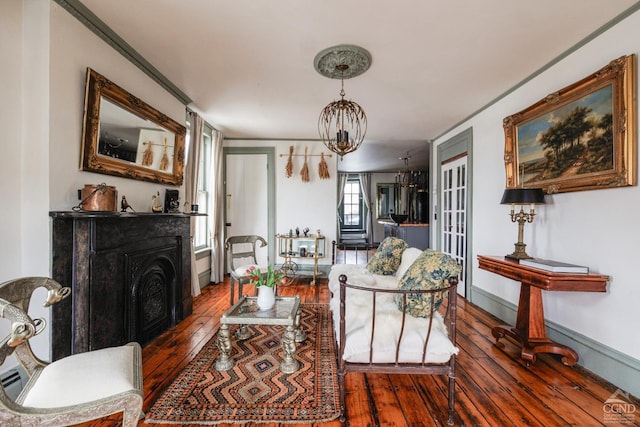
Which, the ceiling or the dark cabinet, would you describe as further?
the dark cabinet

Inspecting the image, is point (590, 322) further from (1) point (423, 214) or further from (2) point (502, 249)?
(1) point (423, 214)

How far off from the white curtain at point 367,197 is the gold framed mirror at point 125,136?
7794 millimetres

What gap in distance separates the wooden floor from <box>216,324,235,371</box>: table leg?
0.33m

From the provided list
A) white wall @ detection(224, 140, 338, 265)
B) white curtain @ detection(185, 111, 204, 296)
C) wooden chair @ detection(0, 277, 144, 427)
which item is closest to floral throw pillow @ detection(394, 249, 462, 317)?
wooden chair @ detection(0, 277, 144, 427)

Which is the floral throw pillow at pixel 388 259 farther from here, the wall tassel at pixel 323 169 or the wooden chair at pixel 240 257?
the wall tassel at pixel 323 169

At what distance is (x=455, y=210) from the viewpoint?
450cm

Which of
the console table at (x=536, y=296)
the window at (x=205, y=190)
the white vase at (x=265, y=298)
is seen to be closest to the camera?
the console table at (x=536, y=296)

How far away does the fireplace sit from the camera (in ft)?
6.23

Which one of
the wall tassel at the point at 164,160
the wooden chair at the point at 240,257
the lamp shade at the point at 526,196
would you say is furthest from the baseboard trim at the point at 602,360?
the wall tassel at the point at 164,160

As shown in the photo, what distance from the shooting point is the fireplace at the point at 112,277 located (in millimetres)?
1899

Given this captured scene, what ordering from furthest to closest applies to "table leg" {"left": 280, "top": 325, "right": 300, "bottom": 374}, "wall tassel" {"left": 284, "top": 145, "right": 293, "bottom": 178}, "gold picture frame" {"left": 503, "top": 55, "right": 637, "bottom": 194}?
"wall tassel" {"left": 284, "top": 145, "right": 293, "bottom": 178} → "table leg" {"left": 280, "top": 325, "right": 300, "bottom": 374} → "gold picture frame" {"left": 503, "top": 55, "right": 637, "bottom": 194}

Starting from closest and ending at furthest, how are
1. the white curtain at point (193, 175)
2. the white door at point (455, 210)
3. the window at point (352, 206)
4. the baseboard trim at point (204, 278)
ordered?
the white curtain at point (193, 175) → the white door at point (455, 210) → the baseboard trim at point (204, 278) → the window at point (352, 206)

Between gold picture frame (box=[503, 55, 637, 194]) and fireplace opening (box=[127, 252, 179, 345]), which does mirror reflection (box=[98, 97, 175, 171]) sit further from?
gold picture frame (box=[503, 55, 637, 194])

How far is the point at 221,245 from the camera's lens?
15.9 feet
